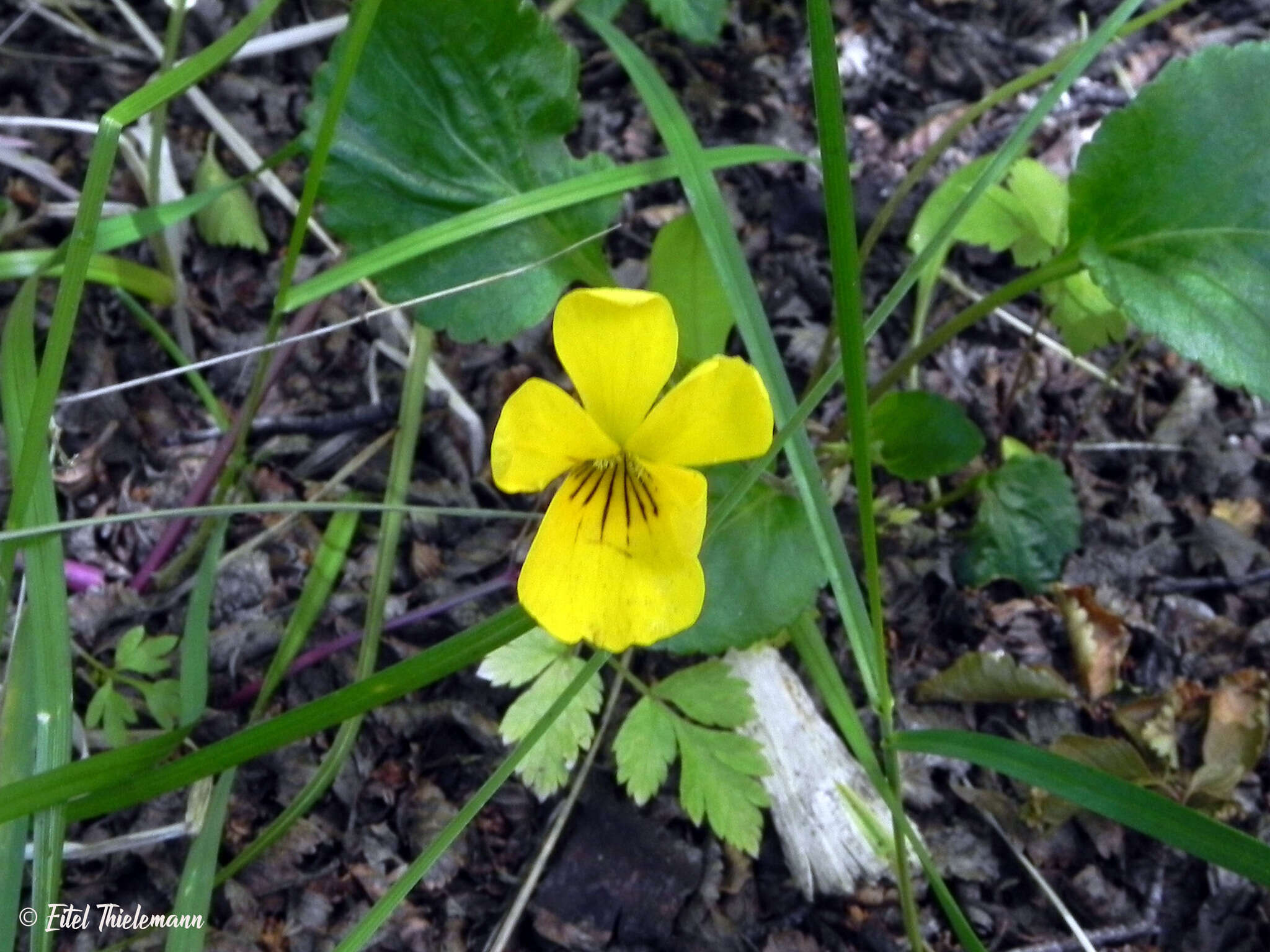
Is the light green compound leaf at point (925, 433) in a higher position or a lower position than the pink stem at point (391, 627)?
higher

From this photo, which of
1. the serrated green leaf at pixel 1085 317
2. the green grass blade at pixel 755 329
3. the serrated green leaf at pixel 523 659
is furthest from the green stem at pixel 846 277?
the serrated green leaf at pixel 1085 317

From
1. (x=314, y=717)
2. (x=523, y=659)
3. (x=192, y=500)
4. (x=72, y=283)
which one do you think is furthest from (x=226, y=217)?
(x=314, y=717)

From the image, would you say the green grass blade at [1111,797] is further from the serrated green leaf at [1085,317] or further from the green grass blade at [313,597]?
the green grass blade at [313,597]

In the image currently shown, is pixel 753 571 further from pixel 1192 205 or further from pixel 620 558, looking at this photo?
pixel 1192 205

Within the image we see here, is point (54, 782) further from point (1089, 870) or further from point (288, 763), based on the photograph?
point (1089, 870)

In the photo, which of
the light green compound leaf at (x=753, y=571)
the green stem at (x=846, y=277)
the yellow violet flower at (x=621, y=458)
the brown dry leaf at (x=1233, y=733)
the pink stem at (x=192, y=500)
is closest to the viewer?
the green stem at (x=846, y=277)

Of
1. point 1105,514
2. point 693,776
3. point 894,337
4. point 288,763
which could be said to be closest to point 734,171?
point 894,337

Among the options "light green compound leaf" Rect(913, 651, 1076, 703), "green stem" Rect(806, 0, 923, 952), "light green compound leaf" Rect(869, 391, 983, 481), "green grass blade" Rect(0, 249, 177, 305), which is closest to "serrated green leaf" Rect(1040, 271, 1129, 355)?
"light green compound leaf" Rect(869, 391, 983, 481)
